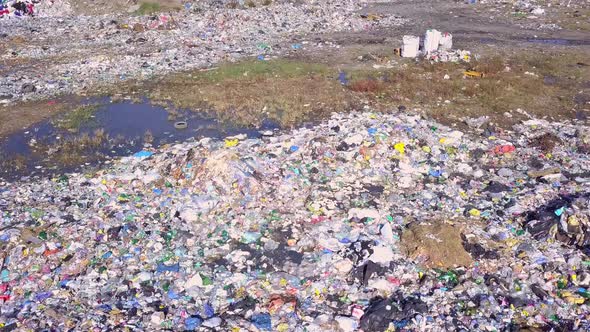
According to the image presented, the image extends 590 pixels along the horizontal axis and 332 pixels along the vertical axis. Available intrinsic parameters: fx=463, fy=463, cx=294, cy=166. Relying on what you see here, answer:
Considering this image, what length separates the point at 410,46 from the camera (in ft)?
36.6

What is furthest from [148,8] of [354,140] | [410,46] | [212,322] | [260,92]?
[212,322]

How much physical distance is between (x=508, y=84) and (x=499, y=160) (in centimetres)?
343

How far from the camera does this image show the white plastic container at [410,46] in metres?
11.1

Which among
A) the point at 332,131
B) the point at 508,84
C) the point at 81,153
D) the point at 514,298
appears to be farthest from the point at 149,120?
the point at 508,84

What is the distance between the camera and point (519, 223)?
5293 millimetres

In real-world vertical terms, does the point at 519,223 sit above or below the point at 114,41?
below

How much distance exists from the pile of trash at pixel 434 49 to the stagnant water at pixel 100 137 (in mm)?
4832

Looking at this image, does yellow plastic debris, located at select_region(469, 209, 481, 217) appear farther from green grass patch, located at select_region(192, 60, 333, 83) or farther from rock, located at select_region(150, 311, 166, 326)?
green grass patch, located at select_region(192, 60, 333, 83)

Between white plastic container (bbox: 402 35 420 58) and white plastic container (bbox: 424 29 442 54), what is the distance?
0.69ft

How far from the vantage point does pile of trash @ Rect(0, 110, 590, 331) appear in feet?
13.8

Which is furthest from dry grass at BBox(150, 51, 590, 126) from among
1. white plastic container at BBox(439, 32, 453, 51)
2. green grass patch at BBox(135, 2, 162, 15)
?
green grass patch at BBox(135, 2, 162, 15)

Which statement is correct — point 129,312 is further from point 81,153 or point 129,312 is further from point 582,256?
point 582,256

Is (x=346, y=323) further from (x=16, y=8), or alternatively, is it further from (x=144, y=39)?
(x=16, y=8)

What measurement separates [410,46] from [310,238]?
751 cm
